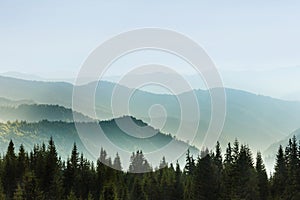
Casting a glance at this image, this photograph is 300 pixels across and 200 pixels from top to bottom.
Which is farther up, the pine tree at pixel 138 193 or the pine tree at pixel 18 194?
the pine tree at pixel 138 193

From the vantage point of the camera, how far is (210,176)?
3573 inches

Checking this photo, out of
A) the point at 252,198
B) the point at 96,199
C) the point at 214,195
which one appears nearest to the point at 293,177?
the point at 252,198

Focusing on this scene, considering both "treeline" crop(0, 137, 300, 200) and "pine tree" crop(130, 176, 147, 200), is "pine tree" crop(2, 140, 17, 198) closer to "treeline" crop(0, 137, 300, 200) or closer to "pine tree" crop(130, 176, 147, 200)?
"treeline" crop(0, 137, 300, 200)

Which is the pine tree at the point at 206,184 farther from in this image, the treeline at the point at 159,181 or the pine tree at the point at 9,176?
the pine tree at the point at 9,176

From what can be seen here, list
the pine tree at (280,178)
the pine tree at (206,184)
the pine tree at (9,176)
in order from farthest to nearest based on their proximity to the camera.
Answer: the pine tree at (9,176) < the pine tree at (280,178) < the pine tree at (206,184)

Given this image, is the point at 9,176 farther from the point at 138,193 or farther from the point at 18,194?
the point at 138,193

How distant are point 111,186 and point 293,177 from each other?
3073 centimetres

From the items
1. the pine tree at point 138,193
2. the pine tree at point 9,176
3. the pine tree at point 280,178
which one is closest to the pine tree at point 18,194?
the pine tree at point 9,176

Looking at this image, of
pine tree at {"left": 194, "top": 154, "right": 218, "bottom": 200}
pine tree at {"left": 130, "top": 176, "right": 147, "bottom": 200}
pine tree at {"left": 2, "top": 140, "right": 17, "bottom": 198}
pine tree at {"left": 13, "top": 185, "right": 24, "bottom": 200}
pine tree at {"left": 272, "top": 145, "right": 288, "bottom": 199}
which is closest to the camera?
pine tree at {"left": 13, "top": 185, "right": 24, "bottom": 200}

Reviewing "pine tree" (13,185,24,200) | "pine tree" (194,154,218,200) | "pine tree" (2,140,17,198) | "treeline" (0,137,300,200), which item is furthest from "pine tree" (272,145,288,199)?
"pine tree" (2,140,17,198)

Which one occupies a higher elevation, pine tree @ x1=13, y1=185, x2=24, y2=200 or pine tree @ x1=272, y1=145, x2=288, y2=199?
pine tree @ x1=272, y1=145, x2=288, y2=199

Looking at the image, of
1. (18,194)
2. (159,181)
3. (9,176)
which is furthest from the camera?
(159,181)

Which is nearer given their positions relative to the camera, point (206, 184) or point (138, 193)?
point (206, 184)

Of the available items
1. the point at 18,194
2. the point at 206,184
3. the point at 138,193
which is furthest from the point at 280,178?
the point at 18,194
